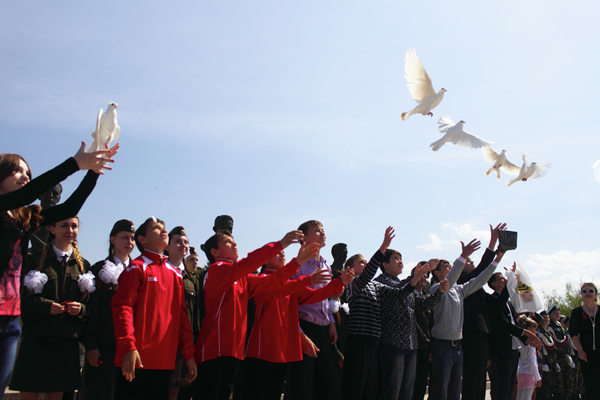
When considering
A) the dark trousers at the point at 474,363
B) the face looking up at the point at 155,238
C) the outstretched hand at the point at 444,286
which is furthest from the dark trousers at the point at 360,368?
the face looking up at the point at 155,238

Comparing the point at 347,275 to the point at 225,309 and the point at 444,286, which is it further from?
the point at 444,286

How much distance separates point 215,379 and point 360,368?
2213 mm

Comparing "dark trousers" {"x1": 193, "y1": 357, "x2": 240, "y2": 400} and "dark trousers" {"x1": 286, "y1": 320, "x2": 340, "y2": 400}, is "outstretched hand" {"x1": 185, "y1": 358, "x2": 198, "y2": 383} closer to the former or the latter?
"dark trousers" {"x1": 193, "y1": 357, "x2": 240, "y2": 400}

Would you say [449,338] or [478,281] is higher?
[478,281]

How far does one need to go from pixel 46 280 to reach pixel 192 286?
1.70 meters

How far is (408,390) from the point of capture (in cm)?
597

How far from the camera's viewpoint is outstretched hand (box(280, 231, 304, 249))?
382 cm

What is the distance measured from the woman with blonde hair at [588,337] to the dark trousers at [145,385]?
6.31 metres

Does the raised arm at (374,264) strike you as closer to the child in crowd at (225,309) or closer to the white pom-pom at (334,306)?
the white pom-pom at (334,306)

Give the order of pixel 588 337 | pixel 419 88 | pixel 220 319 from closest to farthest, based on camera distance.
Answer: pixel 220 319, pixel 588 337, pixel 419 88

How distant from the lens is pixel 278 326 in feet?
15.3

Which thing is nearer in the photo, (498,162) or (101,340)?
(101,340)

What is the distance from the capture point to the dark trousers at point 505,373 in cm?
701

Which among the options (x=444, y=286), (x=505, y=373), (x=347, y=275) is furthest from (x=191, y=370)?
(x=505, y=373)
